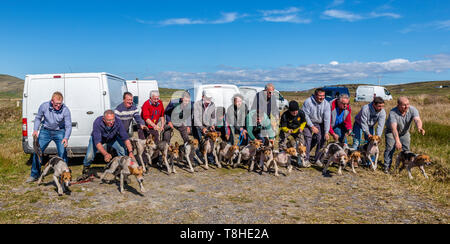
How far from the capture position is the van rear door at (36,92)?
8344mm

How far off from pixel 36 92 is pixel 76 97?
3.62ft

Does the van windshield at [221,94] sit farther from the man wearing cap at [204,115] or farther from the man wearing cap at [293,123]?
the man wearing cap at [293,123]

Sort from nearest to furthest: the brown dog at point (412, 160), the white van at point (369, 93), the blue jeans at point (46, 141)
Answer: the blue jeans at point (46, 141) → the brown dog at point (412, 160) → the white van at point (369, 93)

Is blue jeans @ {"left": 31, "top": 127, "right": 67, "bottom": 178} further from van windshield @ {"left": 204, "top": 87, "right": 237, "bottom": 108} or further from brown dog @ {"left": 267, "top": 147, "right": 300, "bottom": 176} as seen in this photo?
van windshield @ {"left": 204, "top": 87, "right": 237, "bottom": 108}

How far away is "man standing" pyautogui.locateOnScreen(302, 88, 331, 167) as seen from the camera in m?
9.41

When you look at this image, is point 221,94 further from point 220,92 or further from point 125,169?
point 125,169

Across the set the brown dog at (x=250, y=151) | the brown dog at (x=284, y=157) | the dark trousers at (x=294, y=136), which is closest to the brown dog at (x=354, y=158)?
the dark trousers at (x=294, y=136)

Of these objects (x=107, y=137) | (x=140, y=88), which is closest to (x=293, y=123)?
(x=107, y=137)

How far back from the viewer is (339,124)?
33.2ft

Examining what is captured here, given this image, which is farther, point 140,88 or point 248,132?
point 140,88

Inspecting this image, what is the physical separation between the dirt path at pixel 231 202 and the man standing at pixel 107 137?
0.81 m

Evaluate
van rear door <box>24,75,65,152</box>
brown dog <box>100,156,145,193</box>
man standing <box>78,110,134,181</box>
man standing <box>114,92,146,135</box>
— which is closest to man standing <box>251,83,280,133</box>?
man standing <box>114,92,146,135</box>

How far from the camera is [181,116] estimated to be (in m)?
9.92
